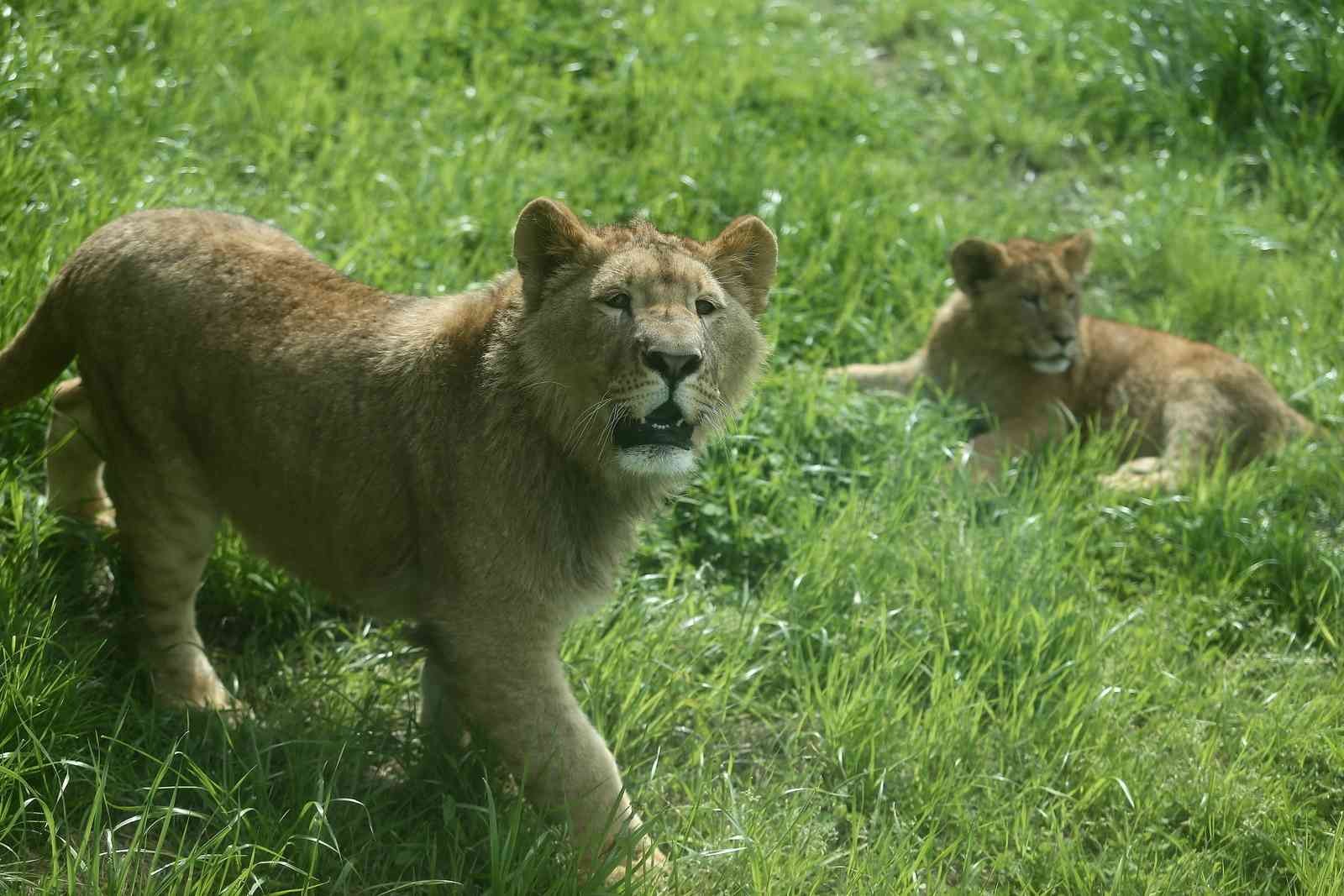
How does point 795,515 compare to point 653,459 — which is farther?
point 795,515

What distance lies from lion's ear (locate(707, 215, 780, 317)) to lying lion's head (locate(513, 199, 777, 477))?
47mm

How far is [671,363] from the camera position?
372 cm

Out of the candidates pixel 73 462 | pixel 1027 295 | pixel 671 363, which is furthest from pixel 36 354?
pixel 1027 295

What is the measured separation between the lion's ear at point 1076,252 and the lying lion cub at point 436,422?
132 inches

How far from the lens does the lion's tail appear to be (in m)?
4.35

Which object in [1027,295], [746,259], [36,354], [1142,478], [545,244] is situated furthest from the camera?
[1027,295]

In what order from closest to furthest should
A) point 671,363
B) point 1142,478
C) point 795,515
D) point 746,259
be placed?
point 671,363, point 746,259, point 795,515, point 1142,478

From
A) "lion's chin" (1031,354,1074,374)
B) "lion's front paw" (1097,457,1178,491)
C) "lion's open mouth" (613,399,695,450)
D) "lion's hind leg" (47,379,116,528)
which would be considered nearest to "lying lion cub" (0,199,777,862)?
"lion's open mouth" (613,399,695,450)

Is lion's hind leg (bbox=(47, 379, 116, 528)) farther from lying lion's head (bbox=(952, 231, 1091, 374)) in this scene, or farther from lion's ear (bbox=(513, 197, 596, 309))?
lying lion's head (bbox=(952, 231, 1091, 374))

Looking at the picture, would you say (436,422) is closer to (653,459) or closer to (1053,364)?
(653,459)

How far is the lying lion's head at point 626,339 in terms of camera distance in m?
3.78

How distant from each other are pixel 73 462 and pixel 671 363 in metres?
2.07

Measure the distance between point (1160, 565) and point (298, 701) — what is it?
3.38m

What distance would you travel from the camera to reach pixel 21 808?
3461 mm
